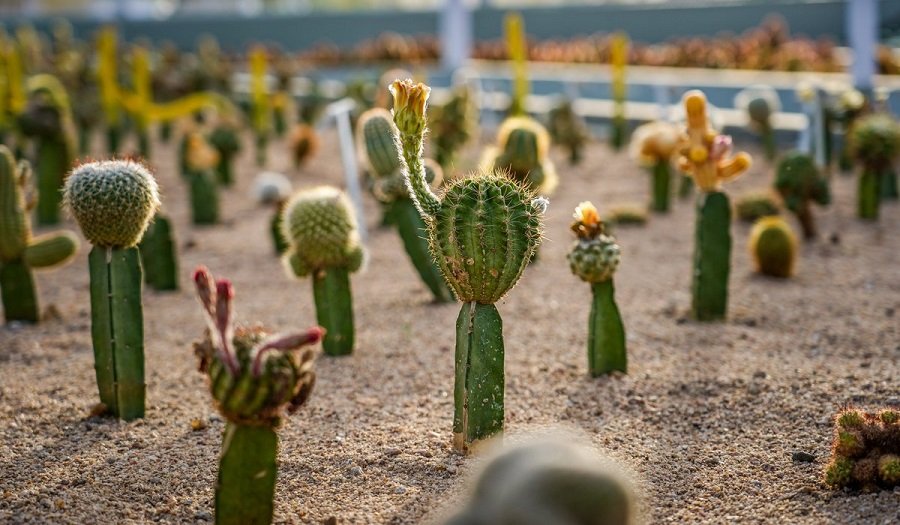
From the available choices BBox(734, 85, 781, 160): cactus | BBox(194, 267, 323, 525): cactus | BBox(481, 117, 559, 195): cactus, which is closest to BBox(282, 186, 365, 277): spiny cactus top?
BBox(481, 117, 559, 195): cactus

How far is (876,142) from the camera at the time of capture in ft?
24.5

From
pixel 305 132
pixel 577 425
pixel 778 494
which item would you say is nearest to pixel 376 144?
pixel 577 425

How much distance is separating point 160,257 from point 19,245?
1.23 m

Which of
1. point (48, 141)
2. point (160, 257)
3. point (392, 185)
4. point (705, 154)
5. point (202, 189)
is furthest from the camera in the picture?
point (202, 189)

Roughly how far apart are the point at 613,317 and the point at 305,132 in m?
6.98

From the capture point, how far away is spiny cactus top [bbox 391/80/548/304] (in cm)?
366

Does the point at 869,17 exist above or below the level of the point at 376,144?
above

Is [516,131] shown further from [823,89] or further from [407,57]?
[407,57]

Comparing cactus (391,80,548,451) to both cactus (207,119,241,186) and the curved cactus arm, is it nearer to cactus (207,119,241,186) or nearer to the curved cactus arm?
the curved cactus arm

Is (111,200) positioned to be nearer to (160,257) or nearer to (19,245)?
(19,245)

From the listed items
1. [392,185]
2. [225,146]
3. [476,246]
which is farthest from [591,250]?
[225,146]

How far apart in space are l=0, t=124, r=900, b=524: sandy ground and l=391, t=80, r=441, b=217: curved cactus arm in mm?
956

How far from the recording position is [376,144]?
5941 millimetres

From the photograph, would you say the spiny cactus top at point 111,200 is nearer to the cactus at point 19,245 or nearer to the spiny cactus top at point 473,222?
the spiny cactus top at point 473,222
